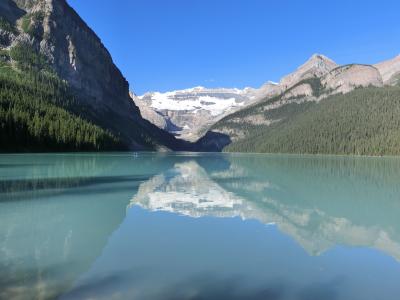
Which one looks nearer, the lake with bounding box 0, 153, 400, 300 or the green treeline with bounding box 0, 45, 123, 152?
the lake with bounding box 0, 153, 400, 300

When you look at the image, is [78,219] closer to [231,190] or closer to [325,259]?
[325,259]

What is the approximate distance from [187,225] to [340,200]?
616 inches

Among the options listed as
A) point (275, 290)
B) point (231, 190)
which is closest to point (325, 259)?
point (275, 290)

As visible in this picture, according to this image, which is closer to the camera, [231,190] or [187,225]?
[187,225]

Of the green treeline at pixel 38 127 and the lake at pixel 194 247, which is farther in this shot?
the green treeline at pixel 38 127

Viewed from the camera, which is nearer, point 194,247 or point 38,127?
point 194,247

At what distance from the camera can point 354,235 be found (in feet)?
63.6

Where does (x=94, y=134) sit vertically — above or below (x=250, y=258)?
above

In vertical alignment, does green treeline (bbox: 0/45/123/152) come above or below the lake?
Result: above

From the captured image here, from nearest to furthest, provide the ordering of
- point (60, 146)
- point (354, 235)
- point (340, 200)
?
point (354, 235) < point (340, 200) < point (60, 146)

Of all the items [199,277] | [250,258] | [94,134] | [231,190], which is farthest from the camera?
[94,134]

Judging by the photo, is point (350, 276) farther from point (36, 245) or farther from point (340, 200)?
point (340, 200)

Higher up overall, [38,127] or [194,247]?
[38,127]

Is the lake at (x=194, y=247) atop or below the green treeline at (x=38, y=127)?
below
